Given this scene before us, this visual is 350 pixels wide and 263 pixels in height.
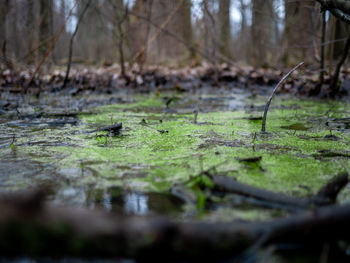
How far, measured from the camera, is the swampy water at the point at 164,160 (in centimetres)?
97

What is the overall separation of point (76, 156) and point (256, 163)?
81 centimetres

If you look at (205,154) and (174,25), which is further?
(174,25)

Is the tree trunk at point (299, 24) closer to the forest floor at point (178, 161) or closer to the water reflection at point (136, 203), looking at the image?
the forest floor at point (178, 161)

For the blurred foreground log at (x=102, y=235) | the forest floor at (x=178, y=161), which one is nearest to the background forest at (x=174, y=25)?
the forest floor at (x=178, y=161)

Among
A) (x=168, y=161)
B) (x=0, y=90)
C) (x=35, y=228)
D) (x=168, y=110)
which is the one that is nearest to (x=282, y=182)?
(x=168, y=161)

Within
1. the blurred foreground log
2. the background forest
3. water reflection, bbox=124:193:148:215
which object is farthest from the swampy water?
the background forest

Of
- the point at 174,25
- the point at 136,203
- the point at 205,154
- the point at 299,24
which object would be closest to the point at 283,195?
the point at 136,203

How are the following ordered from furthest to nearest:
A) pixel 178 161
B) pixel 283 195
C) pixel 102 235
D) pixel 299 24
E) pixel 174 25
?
pixel 174 25, pixel 299 24, pixel 178 161, pixel 283 195, pixel 102 235

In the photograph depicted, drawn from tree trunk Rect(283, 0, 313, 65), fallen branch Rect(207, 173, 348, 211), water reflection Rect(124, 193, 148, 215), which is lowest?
water reflection Rect(124, 193, 148, 215)

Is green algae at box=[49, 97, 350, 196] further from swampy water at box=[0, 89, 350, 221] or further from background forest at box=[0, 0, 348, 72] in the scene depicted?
background forest at box=[0, 0, 348, 72]

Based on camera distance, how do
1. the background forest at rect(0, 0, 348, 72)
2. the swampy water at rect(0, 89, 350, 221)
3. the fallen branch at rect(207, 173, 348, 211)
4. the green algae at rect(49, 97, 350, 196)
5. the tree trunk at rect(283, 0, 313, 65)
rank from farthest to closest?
1. the background forest at rect(0, 0, 348, 72)
2. the tree trunk at rect(283, 0, 313, 65)
3. the green algae at rect(49, 97, 350, 196)
4. the swampy water at rect(0, 89, 350, 221)
5. the fallen branch at rect(207, 173, 348, 211)

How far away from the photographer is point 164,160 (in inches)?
53.7

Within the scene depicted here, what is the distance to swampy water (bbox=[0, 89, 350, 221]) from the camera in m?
0.97

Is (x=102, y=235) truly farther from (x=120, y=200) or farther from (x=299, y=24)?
(x=299, y=24)
